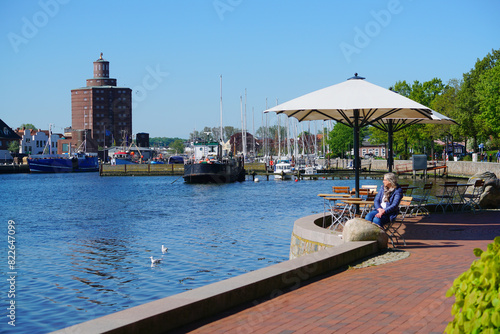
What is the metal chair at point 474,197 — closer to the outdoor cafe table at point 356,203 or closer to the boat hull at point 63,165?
the outdoor cafe table at point 356,203

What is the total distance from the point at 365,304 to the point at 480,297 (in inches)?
164

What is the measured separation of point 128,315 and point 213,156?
75723mm

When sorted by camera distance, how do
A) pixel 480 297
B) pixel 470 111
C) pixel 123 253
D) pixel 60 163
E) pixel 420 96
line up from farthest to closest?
pixel 60 163 < pixel 420 96 < pixel 470 111 < pixel 123 253 < pixel 480 297

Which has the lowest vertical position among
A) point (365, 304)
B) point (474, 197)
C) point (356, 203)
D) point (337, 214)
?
point (365, 304)

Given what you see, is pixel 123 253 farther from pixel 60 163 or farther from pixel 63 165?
pixel 63 165

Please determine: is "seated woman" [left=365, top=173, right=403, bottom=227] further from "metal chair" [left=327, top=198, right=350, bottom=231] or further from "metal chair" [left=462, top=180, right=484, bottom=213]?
"metal chair" [left=462, top=180, right=484, bottom=213]

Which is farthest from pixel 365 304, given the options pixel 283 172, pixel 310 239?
pixel 283 172

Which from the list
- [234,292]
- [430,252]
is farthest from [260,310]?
[430,252]

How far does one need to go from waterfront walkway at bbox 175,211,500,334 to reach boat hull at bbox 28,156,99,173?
406 feet

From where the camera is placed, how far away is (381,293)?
7867mm

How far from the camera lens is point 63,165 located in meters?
134

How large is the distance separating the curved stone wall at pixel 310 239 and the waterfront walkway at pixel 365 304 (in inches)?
60.9

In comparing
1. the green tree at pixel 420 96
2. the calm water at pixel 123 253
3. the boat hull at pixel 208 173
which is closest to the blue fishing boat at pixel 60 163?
the boat hull at pixel 208 173

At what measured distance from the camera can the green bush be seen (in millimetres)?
3176
